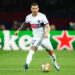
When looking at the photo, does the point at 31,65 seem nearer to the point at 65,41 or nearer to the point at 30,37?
the point at 30,37

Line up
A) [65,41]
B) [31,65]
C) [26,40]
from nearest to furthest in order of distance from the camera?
[31,65]
[26,40]
[65,41]

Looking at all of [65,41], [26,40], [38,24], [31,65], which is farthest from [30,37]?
[38,24]

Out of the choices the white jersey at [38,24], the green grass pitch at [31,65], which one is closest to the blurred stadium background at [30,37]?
the green grass pitch at [31,65]

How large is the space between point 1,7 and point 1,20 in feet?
3.29

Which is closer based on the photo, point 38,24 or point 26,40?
point 38,24

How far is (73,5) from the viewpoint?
93.5ft

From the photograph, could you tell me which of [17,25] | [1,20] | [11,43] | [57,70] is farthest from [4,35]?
[57,70]

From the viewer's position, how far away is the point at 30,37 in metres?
21.7

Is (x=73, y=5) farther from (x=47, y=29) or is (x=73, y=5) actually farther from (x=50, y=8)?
(x=47, y=29)

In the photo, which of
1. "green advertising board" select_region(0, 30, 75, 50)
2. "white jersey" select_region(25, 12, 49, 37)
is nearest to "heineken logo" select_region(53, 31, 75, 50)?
"green advertising board" select_region(0, 30, 75, 50)

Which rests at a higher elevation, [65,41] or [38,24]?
[38,24]

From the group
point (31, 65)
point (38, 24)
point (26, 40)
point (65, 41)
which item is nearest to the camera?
point (38, 24)

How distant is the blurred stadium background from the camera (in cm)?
1473

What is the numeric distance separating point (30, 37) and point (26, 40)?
0.80 feet
